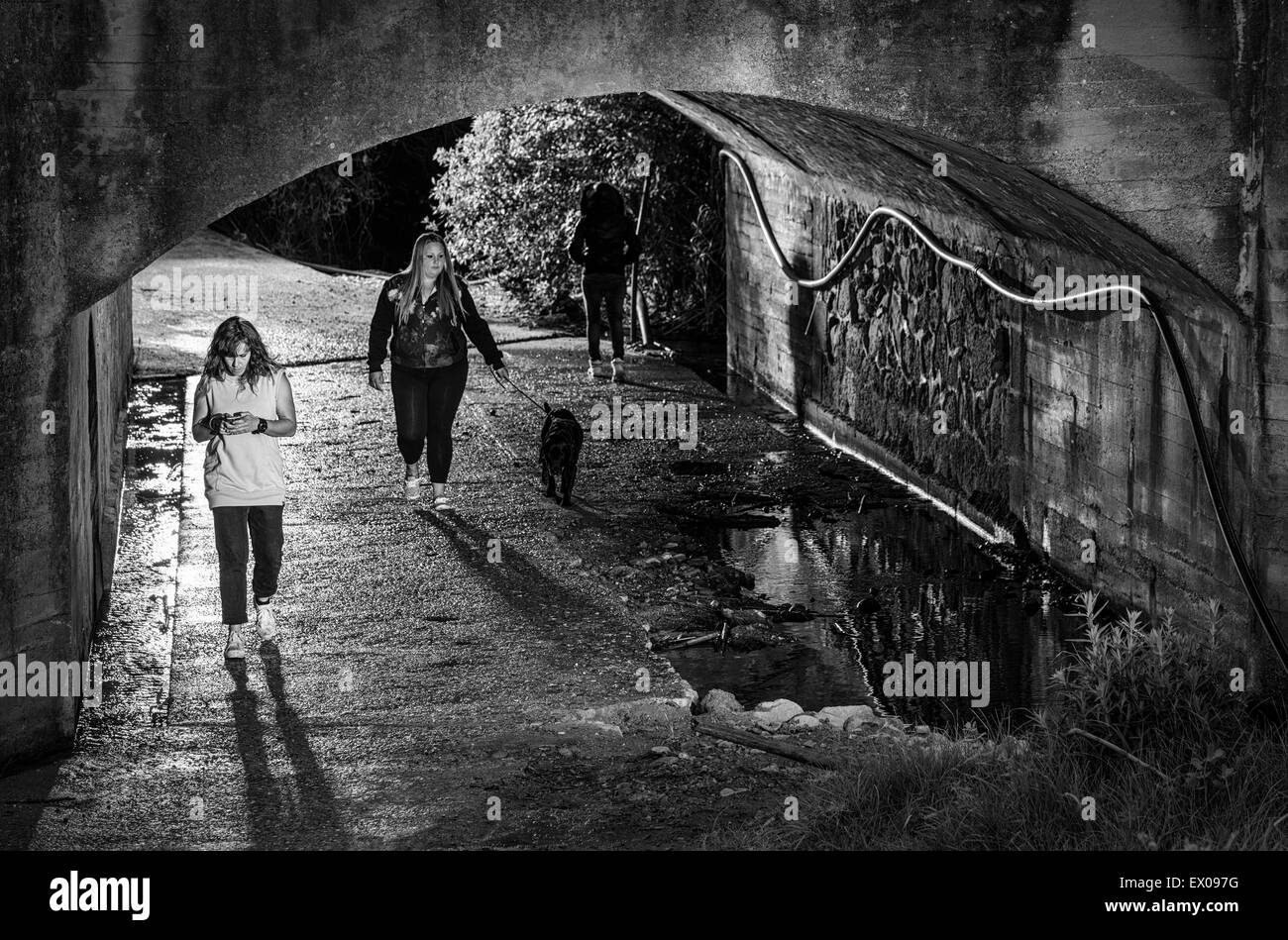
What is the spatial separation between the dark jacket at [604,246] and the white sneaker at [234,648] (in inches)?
312

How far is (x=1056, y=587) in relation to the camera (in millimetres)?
10109

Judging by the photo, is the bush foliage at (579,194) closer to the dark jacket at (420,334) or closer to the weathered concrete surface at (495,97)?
the dark jacket at (420,334)

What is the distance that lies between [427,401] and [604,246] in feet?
Answer: 18.2

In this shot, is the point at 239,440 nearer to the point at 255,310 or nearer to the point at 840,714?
the point at 840,714

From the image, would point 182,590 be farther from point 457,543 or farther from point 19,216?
point 19,216

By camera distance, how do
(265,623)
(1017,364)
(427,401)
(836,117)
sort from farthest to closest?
(1017,364) → (427,401) → (836,117) → (265,623)

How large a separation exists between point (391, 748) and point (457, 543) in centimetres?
325

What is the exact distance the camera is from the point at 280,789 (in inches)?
269

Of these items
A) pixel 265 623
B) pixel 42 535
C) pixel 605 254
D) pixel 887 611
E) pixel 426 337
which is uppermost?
pixel 605 254

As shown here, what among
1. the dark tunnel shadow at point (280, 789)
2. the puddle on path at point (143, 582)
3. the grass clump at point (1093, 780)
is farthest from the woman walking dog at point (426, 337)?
the grass clump at point (1093, 780)

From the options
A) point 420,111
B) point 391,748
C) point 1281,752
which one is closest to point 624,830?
point 391,748

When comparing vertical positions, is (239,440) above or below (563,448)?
above

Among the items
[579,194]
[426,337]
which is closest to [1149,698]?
[426,337]

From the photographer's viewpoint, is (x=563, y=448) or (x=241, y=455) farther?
(x=563, y=448)
